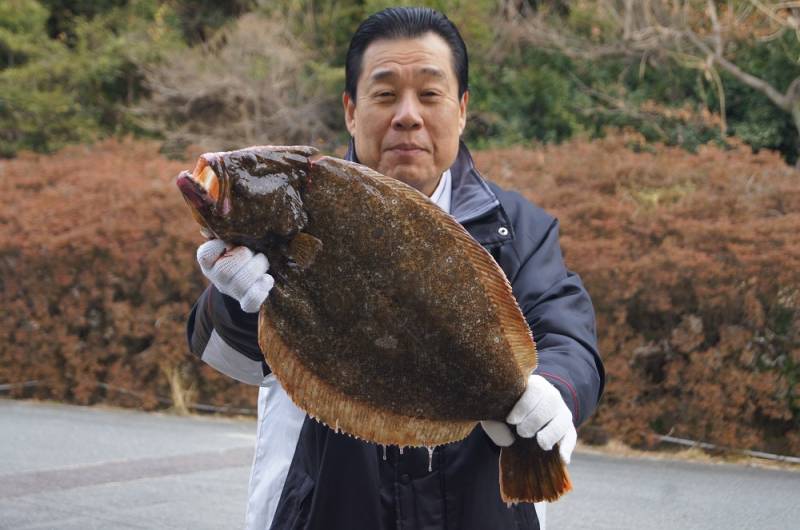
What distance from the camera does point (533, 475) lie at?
1.92m

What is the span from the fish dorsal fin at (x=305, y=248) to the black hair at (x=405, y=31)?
2.05 feet

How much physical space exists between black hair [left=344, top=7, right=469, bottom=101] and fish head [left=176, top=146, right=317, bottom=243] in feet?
1.78

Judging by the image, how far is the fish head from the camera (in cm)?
181

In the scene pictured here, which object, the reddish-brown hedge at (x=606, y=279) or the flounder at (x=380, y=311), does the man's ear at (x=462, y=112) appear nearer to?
the flounder at (x=380, y=311)

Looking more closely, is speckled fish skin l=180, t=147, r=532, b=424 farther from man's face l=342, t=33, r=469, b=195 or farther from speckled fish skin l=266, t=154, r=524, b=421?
man's face l=342, t=33, r=469, b=195

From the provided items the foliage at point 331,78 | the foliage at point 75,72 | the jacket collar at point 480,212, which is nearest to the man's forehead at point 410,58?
the jacket collar at point 480,212

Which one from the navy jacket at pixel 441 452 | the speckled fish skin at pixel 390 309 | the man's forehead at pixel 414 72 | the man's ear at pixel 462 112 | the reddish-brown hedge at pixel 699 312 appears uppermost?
the man's forehead at pixel 414 72

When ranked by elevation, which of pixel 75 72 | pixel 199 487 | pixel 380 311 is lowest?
pixel 75 72

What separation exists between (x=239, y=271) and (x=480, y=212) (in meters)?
0.63

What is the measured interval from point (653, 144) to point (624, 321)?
24.2ft

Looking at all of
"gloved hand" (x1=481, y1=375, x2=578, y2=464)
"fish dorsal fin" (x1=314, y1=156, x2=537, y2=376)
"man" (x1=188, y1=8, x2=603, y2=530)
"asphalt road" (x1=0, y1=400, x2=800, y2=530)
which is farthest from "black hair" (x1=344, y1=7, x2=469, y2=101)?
"asphalt road" (x1=0, y1=400, x2=800, y2=530)

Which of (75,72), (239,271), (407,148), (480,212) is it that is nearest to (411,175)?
(407,148)

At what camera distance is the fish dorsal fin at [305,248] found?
1874mm

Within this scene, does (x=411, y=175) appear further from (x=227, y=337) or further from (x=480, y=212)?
(x=227, y=337)
